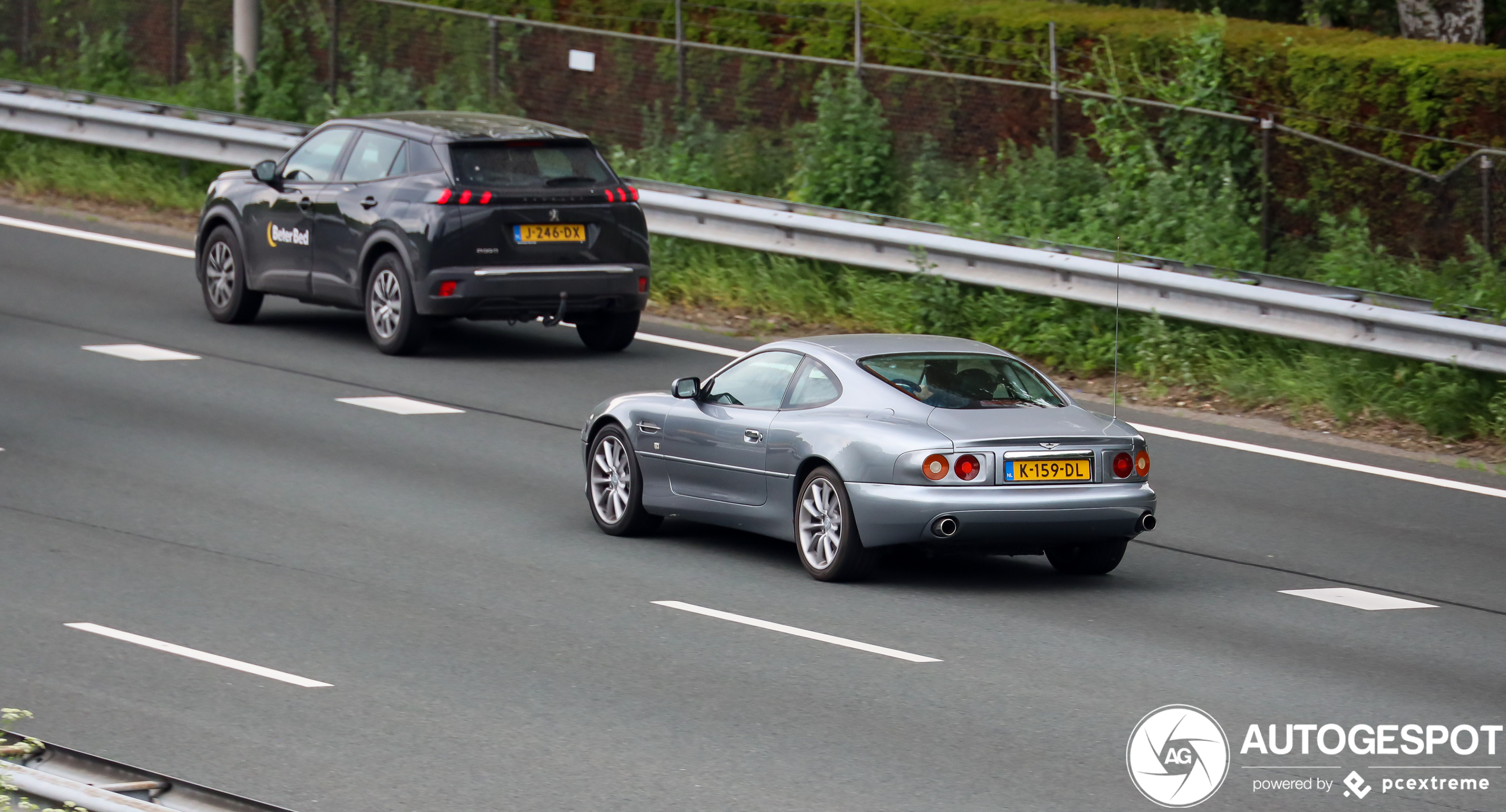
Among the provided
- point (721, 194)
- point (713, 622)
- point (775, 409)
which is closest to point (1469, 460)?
point (775, 409)

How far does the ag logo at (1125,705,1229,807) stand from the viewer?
750 centimetres

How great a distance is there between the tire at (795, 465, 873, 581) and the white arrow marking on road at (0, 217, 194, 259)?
11.9 meters

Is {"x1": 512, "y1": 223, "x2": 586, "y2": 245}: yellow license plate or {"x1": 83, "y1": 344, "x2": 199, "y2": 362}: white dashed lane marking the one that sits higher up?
{"x1": 512, "y1": 223, "x2": 586, "y2": 245}: yellow license plate

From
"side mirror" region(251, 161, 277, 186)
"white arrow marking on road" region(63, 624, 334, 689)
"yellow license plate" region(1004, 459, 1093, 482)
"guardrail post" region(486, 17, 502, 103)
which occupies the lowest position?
"white arrow marking on road" region(63, 624, 334, 689)

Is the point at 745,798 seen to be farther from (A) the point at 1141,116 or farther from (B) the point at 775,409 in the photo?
(A) the point at 1141,116

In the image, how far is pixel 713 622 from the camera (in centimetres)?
996

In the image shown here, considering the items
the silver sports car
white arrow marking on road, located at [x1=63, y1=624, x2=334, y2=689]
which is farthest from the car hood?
white arrow marking on road, located at [x1=63, y1=624, x2=334, y2=689]

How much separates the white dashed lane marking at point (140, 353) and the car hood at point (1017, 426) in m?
8.08

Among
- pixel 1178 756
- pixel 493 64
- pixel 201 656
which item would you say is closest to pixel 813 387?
pixel 201 656

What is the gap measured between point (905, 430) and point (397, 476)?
391 centimetres

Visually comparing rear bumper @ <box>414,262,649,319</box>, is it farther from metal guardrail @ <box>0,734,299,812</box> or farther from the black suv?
metal guardrail @ <box>0,734,299,812</box>

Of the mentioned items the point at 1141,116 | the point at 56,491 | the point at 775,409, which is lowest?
the point at 56,491

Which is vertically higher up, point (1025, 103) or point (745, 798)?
point (1025, 103)

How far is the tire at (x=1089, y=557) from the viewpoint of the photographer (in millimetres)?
11070
